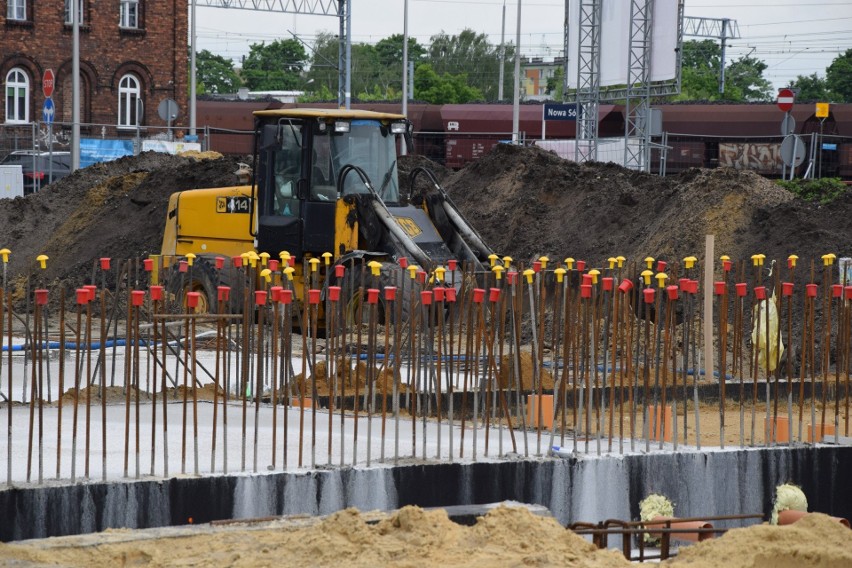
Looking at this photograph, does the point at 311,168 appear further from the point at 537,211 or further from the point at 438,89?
the point at 438,89

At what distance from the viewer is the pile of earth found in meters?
18.8

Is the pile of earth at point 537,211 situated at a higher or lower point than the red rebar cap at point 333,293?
higher

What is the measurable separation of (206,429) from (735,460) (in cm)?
367

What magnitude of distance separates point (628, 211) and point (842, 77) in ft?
180

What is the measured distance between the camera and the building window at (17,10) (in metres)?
41.5

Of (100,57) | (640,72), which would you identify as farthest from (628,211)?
(100,57)

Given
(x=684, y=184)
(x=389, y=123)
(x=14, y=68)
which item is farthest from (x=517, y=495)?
(x=14, y=68)

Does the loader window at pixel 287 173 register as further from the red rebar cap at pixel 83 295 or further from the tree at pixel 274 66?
the tree at pixel 274 66

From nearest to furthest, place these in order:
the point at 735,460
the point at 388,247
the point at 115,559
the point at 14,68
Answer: the point at 115,559
the point at 735,460
the point at 388,247
the point at 14,68

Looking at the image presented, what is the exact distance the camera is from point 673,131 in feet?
128

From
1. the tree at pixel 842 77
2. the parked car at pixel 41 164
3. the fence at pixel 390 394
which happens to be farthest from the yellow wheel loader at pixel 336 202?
the tree at pixel 842 77

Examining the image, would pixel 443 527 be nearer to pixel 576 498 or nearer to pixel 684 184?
pixel 576 498

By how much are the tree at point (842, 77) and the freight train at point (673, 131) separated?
31.4 metres

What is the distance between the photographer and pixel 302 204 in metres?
16.1
